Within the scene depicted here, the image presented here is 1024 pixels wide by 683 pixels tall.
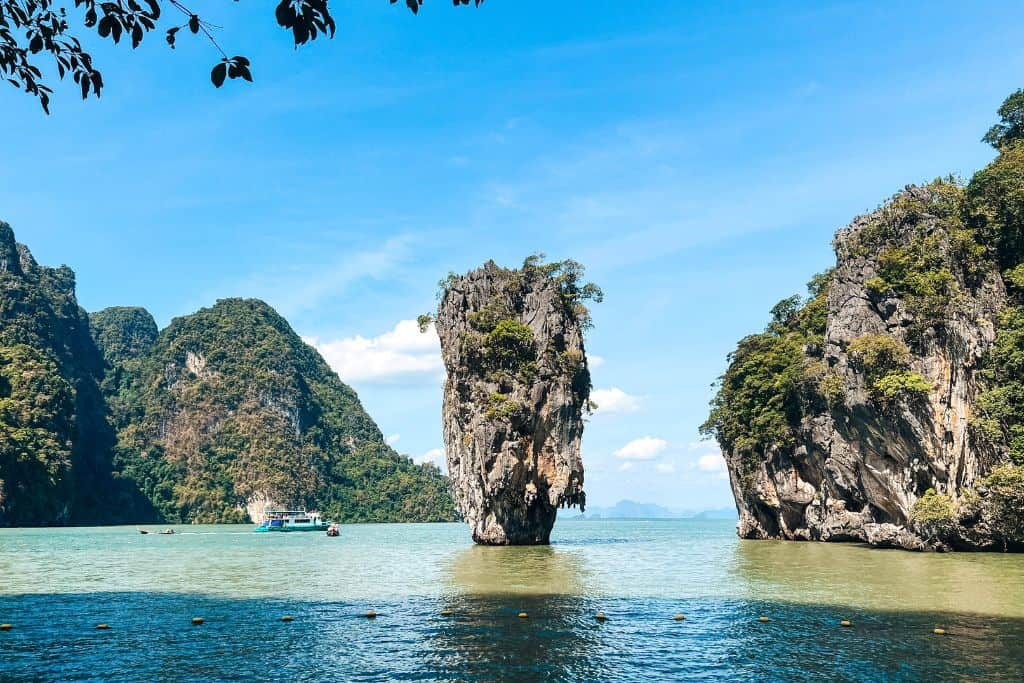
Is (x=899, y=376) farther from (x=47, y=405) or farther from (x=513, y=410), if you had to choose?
(x=47, y=405)

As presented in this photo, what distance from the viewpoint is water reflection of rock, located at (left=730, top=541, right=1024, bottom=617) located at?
2066 cm

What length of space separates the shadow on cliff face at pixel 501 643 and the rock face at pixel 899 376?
1875 cm

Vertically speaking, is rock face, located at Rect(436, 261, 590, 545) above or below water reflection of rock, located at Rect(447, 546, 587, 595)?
above

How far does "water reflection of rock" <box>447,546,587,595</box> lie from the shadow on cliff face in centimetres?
316

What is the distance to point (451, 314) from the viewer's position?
52.8 meters

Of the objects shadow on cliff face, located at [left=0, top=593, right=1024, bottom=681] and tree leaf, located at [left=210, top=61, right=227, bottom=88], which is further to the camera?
shadow on cliff face, located at [left=0, top=593, right=1024, bottom=681]

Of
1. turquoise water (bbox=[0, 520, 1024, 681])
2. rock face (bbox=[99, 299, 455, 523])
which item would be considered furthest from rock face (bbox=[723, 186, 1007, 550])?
rock face (bbox=[99, 299, 455, 523])

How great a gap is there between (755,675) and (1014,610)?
10.3 m

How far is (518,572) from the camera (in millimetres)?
30656

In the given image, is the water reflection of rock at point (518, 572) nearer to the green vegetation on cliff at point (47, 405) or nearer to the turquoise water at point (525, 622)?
the turquoise water at point (525, 622)

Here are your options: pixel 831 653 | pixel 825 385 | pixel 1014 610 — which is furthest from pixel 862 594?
pixel 825 385

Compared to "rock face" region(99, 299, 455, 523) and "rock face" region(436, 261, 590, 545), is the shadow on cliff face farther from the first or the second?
"rock face" region(99, 299, 455, 523)

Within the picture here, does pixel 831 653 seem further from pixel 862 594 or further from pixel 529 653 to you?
pixel 862 594

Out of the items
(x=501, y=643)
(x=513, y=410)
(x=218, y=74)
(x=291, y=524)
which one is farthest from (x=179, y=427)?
(x=218, y=74)
